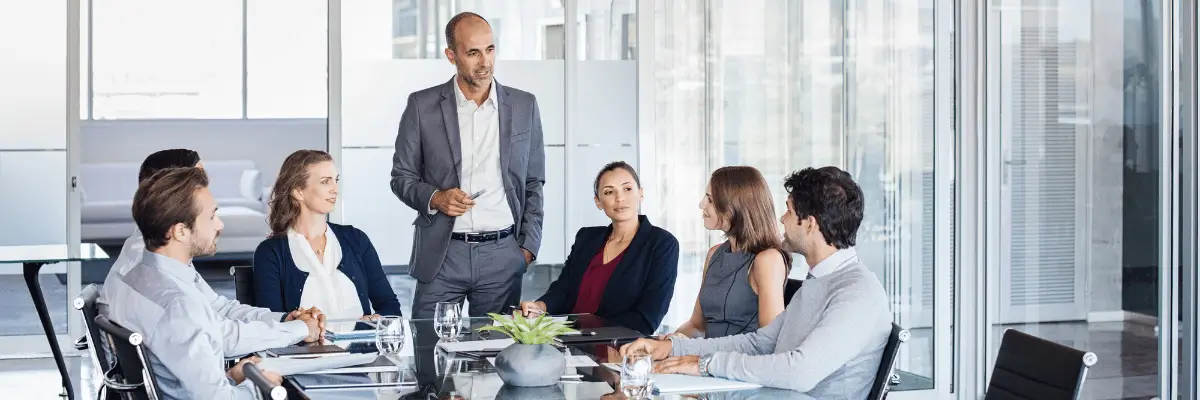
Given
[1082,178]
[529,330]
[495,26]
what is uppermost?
[495,26]

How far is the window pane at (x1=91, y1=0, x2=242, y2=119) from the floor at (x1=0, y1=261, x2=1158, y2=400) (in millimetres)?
1922

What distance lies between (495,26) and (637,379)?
158 inches

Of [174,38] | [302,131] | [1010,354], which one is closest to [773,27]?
[1010,354]

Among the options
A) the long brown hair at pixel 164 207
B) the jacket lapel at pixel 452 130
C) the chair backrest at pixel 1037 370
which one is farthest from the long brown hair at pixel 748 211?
the long brown hair at pixel 164 207

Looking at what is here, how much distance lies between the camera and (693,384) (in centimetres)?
254

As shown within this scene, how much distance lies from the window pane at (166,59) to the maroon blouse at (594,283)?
5.25m

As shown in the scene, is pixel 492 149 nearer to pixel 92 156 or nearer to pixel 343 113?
pixel 343 113

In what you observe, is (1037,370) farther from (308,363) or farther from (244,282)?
(244,282)

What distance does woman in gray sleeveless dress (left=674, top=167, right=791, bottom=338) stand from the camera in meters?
3.60

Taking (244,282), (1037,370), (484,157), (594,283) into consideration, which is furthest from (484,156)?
(1037,370)

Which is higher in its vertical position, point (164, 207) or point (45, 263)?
point (164, 207)

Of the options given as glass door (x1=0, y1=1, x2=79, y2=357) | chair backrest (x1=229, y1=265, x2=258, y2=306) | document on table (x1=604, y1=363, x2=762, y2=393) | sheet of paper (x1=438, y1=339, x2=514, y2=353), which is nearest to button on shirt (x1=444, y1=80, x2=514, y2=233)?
chair backrest (x1=229, y1=265, x2=258, y2=306)

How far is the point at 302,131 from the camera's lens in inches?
492

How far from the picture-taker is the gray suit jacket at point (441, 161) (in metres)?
4.29
